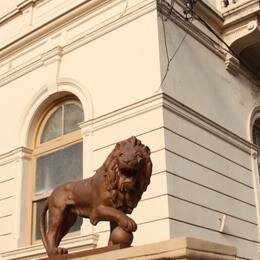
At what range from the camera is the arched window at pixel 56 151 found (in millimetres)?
9453

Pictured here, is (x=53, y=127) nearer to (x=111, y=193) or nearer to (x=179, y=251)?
(x=111, y=193)

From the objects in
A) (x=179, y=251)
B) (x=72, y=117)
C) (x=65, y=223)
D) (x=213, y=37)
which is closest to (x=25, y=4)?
(x=72, y=117)

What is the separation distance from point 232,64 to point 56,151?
4.06 metres

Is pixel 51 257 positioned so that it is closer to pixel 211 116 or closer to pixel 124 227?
pixel 124 227

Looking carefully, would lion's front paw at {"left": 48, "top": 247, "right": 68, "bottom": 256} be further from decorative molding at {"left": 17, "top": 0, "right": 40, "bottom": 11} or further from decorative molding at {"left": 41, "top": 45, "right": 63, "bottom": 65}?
decorative molding at {"left": 17, "top": 0, "right": 40, "bottom": 11}

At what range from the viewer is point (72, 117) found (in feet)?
32.4

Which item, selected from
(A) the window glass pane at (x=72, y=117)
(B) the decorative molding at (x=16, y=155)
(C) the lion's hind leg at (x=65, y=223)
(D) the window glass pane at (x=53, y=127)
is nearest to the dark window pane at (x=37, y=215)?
(B) the decorative molding at (x=16, y=155)

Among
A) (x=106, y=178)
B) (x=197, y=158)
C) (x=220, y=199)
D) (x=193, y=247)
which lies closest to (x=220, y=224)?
(x=220, y=199)

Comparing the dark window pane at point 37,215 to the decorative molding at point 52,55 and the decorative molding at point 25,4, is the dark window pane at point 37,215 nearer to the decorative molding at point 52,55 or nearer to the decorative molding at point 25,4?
the decorative molding at point 52,55

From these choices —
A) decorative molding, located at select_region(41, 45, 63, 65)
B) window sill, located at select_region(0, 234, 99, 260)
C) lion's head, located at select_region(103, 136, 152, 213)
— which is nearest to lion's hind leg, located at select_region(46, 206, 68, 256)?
lion's head, located at select_region(103, 136, 152, 213)

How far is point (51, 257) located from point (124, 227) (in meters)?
0.71

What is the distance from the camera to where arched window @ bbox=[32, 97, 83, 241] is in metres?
9.45

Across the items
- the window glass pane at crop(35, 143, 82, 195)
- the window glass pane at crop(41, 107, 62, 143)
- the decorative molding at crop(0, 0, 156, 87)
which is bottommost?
the window glass pane at crop(35, 143, 82, 195)

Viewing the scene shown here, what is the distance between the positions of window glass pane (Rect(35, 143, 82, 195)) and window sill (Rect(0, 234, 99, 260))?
4.07ft
